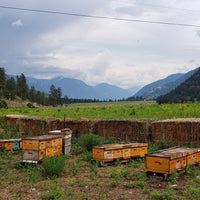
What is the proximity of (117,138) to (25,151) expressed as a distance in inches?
244

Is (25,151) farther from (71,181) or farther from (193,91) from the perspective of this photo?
(193,91)

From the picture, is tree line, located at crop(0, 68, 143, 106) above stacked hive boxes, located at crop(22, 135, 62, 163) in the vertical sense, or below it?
above

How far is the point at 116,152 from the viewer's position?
9.98 metres

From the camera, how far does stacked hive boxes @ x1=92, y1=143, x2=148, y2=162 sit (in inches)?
386

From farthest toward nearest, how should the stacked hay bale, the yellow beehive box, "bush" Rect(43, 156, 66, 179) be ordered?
1. the stacked hay bale
2. the yellow beehive box
3. "bush" Rect(43, 156, 66, 179)

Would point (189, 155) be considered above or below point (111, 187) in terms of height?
above

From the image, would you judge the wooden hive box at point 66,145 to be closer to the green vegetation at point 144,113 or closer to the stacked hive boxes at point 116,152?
the stacked hive boxes at point 116,152

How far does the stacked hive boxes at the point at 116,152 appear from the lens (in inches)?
386

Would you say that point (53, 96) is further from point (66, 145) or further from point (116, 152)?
point (116, 152)

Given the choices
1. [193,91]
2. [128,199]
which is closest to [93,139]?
[128,199]

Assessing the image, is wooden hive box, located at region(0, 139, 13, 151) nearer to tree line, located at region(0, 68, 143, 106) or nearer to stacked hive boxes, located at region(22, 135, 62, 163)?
stacked hive boxes, located at region(22, 135, 62, 163)

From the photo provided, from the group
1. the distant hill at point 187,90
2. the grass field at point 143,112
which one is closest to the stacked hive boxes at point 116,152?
the grass field at point 143,112

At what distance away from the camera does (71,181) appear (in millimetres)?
7957

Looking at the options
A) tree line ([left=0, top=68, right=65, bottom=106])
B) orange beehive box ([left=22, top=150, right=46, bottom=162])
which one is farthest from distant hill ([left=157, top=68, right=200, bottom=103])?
orange beehive box ([left=22, top=150, right=46, bottom=162])
